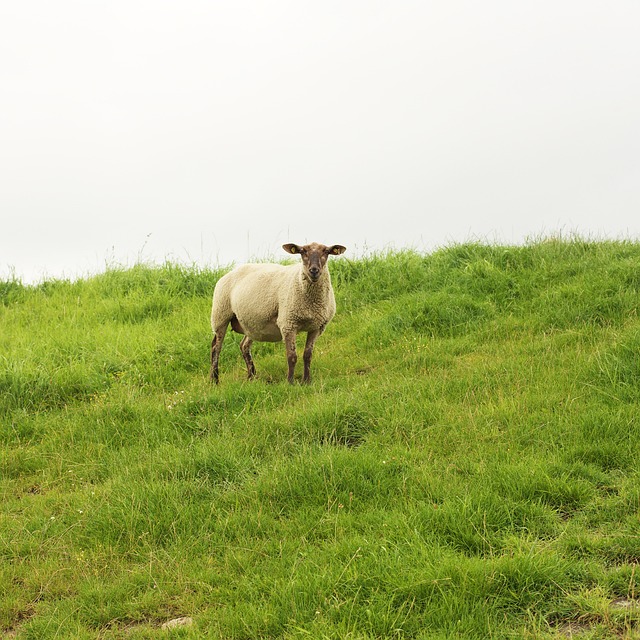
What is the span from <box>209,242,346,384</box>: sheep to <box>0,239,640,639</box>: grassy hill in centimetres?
69

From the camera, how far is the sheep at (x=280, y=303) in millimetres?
9867

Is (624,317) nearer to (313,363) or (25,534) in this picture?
(313,363)

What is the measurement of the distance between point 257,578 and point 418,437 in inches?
109

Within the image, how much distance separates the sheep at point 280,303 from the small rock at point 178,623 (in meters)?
5.16

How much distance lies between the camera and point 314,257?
9.44 metres

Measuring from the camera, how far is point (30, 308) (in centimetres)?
1599

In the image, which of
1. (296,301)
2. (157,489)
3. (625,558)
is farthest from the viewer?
(296,301)

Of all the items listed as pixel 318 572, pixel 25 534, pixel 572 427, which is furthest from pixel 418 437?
pixel 25 534


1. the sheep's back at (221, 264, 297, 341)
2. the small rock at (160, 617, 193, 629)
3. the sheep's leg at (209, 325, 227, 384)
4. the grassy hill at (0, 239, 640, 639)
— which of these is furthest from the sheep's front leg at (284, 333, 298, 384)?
the small rock at (160, 617, 193, 629)

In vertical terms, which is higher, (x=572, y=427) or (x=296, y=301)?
(x=296, y=301)

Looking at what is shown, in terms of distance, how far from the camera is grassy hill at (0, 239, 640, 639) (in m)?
4.79

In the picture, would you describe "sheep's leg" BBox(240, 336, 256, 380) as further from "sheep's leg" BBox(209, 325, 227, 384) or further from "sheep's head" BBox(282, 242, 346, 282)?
"sheep's head" BBox(282, 242, 346, 282)

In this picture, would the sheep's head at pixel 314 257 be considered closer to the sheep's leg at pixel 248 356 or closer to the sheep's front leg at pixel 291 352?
the sheep's front leg at pixel 291 352

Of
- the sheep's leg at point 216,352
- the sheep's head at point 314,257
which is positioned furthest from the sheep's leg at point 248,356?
the sheep's head at point 314,257
